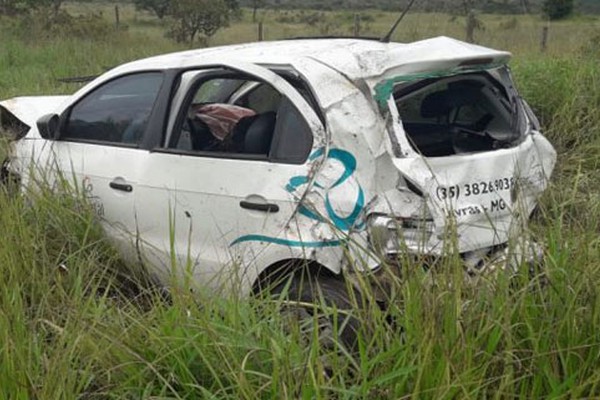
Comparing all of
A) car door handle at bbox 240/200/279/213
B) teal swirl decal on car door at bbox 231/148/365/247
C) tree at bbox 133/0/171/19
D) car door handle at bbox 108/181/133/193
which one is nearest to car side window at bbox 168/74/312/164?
teal swirl decal on car door at bbox 231/148/365/247

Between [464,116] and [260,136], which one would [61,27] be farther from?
[464,116]

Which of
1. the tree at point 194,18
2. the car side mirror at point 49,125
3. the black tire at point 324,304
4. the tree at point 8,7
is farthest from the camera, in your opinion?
the tree at point 194,18

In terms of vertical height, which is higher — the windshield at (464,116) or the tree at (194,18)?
the windshield at (464,116)

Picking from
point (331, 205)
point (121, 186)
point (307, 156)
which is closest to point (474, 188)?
point (331, 205)

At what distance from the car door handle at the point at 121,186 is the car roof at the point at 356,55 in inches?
→ 27.5

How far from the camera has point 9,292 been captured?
3354 mm

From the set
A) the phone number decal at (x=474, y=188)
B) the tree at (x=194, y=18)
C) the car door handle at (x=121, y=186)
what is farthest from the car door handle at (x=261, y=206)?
the tree at (x=194, y=18)

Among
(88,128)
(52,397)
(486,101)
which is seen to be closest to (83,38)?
(88,128)

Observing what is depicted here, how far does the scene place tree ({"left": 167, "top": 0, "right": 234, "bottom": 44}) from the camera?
73.2 feet

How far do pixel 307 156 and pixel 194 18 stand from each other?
1982 cm

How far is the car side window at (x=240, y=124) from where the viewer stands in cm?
371

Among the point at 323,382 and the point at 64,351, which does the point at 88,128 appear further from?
the point at 323,382

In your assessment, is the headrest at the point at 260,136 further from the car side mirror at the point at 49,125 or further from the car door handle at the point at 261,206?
the car side mirror at the point at 49,125

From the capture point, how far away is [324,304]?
2.84 meters
